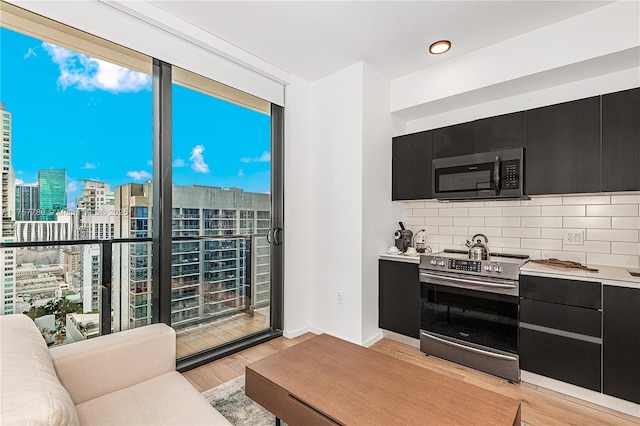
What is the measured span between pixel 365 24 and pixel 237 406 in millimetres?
2923

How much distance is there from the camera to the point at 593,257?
261cm

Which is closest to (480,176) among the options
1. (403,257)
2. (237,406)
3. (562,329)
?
(403,257)

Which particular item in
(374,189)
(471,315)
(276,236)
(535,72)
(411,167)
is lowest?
(471,315)

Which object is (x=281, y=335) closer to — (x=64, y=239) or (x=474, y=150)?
(x=64, y=239)

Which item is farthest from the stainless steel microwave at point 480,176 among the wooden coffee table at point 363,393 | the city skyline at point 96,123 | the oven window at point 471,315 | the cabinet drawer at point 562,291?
the city skyline at point 96,123

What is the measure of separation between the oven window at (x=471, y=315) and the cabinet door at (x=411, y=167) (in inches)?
37.9

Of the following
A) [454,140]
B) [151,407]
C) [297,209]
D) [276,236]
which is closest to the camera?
[151,407]

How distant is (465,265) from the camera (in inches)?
106

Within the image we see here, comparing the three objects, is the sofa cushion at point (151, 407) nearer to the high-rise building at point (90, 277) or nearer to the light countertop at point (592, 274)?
the high-rise building at point (90, 277)

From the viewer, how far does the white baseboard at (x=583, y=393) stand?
6.81 feet

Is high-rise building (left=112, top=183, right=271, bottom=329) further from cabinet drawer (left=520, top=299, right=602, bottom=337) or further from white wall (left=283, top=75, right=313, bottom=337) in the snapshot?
cabinet drawer (left=520, top=299, right=602, bottom=337)

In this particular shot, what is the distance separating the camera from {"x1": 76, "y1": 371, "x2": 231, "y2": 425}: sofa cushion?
131cm

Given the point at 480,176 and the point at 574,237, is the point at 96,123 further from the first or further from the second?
the point at 574,237

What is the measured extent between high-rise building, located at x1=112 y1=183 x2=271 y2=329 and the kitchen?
1459mm
